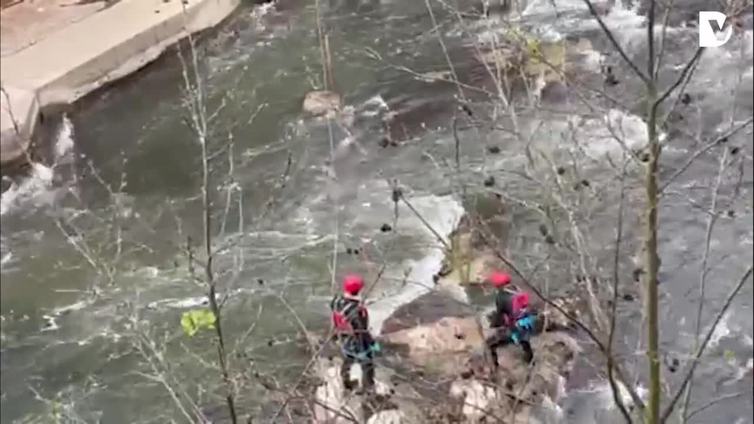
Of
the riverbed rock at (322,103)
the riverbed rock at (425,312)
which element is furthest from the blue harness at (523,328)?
the riverbed rock at (322,103)

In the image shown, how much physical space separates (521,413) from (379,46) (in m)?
4.62

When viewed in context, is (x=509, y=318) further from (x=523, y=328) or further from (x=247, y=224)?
(x=247, y=224)

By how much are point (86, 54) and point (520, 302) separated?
1967 millimetres

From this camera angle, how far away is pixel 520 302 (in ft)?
17.1

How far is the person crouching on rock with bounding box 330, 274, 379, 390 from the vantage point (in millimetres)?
→ 4633

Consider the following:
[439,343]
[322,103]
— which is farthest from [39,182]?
[322,103]

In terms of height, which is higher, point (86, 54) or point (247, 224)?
point (86, 54)

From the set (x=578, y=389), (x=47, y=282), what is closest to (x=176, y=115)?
(x=47, y=282)

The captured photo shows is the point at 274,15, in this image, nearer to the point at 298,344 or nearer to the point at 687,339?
the point at 298,344

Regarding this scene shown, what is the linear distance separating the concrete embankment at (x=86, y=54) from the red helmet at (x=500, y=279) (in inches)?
67.2

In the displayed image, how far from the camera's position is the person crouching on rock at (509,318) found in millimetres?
5117

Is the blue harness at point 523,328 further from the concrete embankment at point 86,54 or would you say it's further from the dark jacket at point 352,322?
the concrete embankment at point 86,54

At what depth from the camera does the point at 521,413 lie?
4.95 meters

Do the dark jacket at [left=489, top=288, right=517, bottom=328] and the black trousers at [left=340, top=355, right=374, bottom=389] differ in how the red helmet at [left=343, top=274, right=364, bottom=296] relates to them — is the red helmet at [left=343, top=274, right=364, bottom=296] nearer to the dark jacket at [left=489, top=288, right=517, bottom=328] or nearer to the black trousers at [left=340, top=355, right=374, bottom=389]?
the black trousers at [left=340, top=355, right=374, bottom=389]
